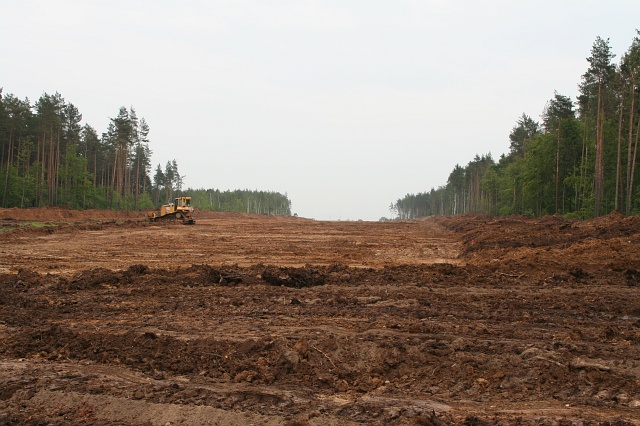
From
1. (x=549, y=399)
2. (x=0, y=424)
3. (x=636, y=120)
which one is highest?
(x=636, y=120)

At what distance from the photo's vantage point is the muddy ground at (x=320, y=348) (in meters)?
4.47

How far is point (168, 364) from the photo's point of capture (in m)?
5.55

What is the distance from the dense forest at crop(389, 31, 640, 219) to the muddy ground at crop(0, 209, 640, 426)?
1089 inches

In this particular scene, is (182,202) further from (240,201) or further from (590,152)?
(240,201)

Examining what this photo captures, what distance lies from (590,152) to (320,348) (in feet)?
158

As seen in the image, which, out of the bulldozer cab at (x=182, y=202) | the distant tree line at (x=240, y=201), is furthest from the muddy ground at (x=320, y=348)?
the distant tree line at (x=240, y=201)

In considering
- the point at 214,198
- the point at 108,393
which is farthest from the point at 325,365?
the point at 214,198

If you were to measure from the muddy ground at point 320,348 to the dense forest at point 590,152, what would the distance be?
2767 cm

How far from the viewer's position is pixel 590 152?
150 ft

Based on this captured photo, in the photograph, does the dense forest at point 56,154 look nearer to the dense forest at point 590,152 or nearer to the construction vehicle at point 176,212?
the construction vehicle at point 176,212

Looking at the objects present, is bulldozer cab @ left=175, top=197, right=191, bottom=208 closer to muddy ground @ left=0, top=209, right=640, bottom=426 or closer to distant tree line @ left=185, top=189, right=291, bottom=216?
muddy ground @ left=0, top=209, right=640, bottom=426

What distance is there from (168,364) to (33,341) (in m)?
2.16

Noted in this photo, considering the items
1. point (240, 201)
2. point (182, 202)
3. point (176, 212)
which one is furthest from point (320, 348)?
point (240, 201)

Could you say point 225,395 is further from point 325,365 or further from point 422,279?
point 422,279
